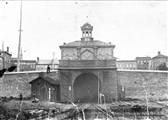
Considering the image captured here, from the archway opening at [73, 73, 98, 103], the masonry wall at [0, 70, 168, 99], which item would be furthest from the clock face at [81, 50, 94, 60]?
the archway opening at [73, 73, 98, 103]

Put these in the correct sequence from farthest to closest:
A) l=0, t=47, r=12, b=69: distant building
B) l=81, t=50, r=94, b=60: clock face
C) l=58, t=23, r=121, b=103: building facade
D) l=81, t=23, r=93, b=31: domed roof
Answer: l=0, t=47, r=12, b=69: distant building < l=81, t=23, r=93, b=31: domed roof < l=81, t=50, r=94, b=60: clock face < l=58, t=23, r=121, b=103: building facade

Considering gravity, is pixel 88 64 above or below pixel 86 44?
below

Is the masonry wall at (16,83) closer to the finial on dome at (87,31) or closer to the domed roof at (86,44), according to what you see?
the domed roof at (86,44)

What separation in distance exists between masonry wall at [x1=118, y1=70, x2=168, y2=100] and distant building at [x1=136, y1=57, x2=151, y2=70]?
33.4m

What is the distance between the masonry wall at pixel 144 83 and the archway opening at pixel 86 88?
219 inches

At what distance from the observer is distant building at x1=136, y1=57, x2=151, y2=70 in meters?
63.8

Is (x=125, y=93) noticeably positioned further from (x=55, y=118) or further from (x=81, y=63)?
(x=55, y=118)

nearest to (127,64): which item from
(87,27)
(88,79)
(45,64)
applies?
(87,27)

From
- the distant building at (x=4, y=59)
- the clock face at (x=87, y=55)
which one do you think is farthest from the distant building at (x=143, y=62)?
the distant building at (x=4, y=59)

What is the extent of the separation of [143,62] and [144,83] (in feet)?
122

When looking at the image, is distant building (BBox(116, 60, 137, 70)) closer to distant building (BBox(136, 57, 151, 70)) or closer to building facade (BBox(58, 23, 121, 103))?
distant building (BBox(136, 57, 151, 70))

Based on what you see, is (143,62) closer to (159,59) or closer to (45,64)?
(159,59)

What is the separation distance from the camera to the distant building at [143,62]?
209ft

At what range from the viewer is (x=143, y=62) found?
2598 inches
